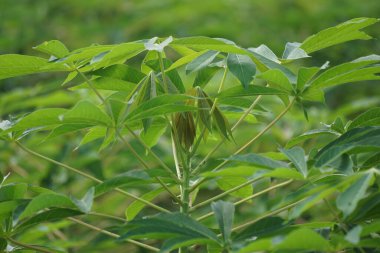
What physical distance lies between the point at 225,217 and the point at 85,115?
19 cm

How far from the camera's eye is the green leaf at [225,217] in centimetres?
73

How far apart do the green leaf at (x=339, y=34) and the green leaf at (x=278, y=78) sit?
0.23 ft

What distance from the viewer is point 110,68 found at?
909 mm

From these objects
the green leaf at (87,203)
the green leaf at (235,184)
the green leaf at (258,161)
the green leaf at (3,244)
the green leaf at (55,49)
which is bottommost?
the green leaf at (87,203)

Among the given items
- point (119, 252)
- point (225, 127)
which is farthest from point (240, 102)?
point (119, 252)

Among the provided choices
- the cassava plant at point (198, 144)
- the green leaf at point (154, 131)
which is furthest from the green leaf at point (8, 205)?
the green leaf at point (154, 131)

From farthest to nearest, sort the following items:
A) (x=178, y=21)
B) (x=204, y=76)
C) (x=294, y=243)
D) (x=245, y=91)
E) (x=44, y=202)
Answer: (x=178, y=21) → (x=204, y=76) → (x=245, y=91) → (x=44, y=202) → (x=294, y=243)

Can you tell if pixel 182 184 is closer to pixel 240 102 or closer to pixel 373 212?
pixel 240 102

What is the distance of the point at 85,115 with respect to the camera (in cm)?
76

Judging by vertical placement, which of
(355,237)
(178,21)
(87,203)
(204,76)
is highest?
(178,21)

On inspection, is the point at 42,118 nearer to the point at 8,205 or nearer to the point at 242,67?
the point at 8,205

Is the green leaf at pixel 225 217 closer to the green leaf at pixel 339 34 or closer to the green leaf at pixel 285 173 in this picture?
the green leaf at pixel 285 173

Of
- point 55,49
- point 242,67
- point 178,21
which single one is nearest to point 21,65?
point 55,49

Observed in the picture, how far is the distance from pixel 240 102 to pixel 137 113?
0.67 ft
